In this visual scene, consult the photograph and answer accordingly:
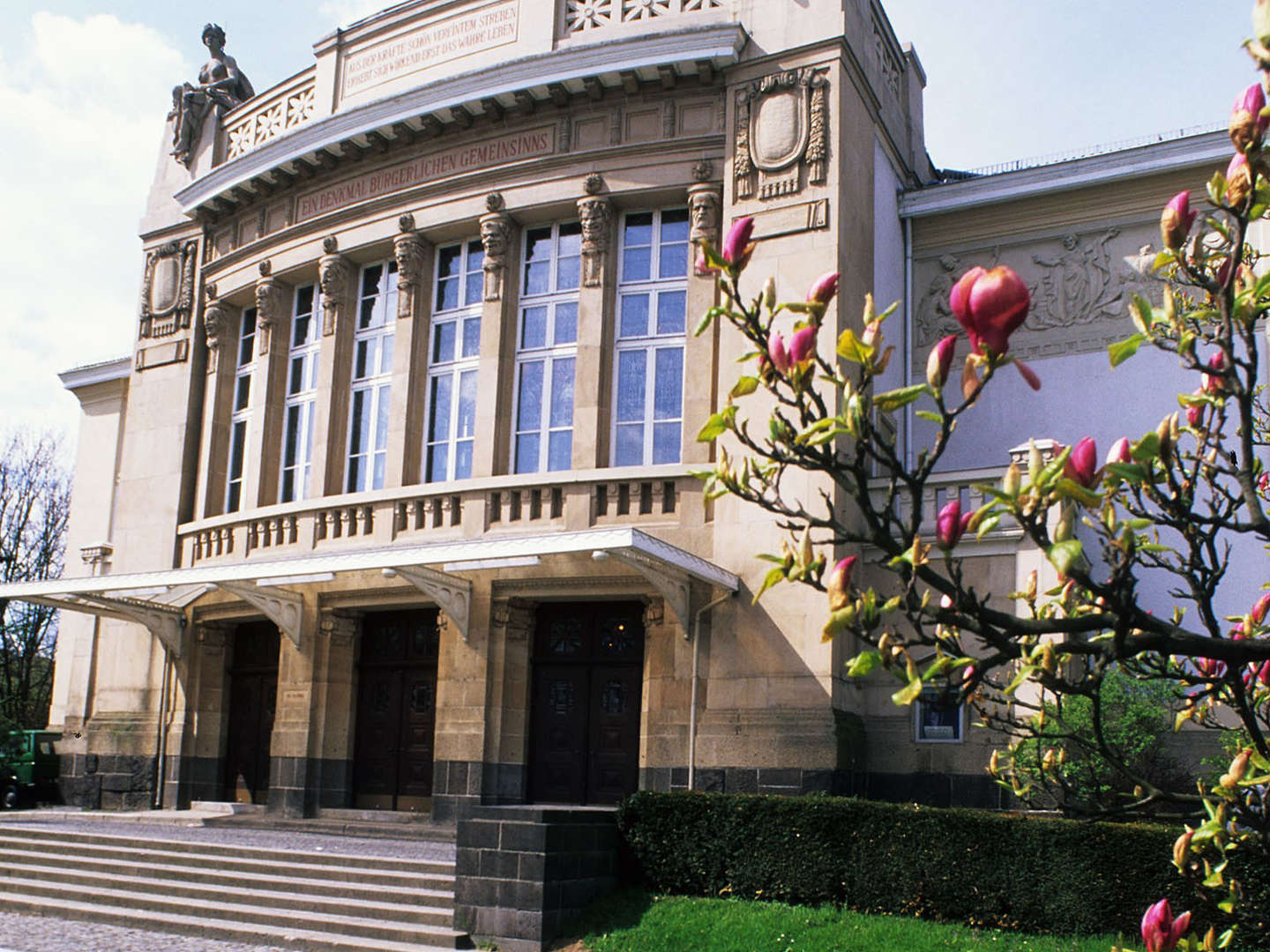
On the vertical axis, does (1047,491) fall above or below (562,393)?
below

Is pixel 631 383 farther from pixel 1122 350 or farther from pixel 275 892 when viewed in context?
pixel 1122 350

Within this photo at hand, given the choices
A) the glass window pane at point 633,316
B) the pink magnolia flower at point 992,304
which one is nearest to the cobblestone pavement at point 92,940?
the glass window pane at point 633,316

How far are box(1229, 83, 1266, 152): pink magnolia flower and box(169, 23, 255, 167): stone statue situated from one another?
2286 cm

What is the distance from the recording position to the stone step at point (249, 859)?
45.5ft

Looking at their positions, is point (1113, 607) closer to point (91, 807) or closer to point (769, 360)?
point (769, 360)

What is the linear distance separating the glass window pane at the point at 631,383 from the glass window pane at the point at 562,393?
77 centimetres

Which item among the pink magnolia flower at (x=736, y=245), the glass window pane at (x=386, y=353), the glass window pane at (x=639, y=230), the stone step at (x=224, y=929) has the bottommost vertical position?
the stone step at (x=224, y=929)

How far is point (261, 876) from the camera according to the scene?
14445 millimetres

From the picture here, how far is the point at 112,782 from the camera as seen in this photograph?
70.4 ft

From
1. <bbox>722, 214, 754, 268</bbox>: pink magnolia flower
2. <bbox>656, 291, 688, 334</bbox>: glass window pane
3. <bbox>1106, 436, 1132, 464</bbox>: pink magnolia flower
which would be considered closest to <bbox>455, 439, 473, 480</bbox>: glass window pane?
<bbox>656, 291, 688, 334</bbox>: glass window pane

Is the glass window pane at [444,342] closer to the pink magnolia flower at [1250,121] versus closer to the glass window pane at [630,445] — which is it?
the glass window pane at [630,445]

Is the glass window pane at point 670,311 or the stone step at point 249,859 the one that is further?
the glass window pane at point 670,311

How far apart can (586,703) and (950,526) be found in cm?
1525

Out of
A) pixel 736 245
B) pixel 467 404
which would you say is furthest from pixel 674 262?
pixel 736 245
